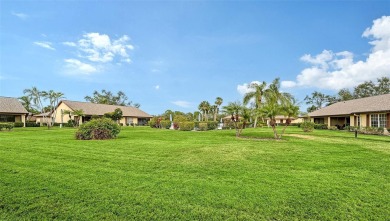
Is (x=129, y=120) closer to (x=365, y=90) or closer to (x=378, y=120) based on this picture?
(x=378, y=120)

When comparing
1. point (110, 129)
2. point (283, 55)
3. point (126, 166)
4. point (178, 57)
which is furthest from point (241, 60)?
point (126, 166)

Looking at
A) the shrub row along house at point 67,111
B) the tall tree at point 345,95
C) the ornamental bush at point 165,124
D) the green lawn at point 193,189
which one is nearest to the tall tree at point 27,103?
the shrub row along house at point 67,111

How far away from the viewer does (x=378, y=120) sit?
2480 cm

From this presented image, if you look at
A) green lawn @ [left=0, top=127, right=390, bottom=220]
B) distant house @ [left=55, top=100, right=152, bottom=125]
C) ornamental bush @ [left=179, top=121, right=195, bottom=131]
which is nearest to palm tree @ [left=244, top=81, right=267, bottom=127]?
ornamental bush @ [left=179, top=121, right=195, bottom=131]

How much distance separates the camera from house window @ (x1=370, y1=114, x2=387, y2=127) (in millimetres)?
24156

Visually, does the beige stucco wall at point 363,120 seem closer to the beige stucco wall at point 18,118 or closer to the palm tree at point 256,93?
the palm tree at point 256,93

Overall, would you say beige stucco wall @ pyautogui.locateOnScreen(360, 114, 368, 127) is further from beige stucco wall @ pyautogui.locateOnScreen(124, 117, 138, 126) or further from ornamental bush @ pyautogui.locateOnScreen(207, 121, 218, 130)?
beige stucco wall @ pyautogui.locateOnScreen(124, 117, 138, 126)

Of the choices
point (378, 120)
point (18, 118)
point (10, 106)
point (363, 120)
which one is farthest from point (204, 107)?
point (10, 106)

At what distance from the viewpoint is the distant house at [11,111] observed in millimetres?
34500

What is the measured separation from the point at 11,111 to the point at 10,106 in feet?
6.20

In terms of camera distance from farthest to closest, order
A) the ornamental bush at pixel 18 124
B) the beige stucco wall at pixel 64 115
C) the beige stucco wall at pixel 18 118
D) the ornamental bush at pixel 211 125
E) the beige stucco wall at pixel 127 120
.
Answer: the beige stucco wall at pixel 127 120
the beige stucco wall at pixel 64 115
the beige stucco wall at pixel 18 118
the ornamental bush at pixel 18 124
the ornamental bush at pixel 211 125

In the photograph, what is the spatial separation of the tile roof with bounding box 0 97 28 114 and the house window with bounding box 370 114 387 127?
154 feet

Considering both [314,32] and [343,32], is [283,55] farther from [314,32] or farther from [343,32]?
[343,32]

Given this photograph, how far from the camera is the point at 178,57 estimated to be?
2569 cm
